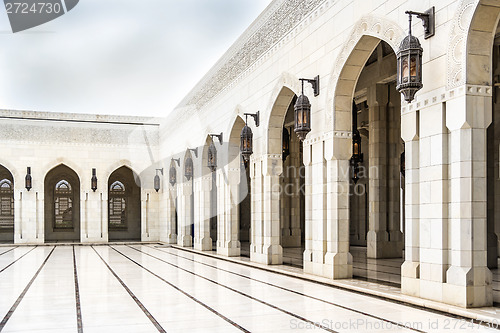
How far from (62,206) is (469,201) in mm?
16988

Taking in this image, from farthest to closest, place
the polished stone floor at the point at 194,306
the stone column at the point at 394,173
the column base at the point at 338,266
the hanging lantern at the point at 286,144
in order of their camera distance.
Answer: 1. the stone column at the point at 394,173
2. the hanging lantern at the point at 286,144
3. the column base at the point at 338,266
4. the polished stone floor at the point at 194,306

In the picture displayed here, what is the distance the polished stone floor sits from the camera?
4023 millimetres

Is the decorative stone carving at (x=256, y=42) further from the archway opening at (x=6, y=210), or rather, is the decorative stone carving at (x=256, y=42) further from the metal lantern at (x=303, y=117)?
the archway opening at (x=6, y=210)

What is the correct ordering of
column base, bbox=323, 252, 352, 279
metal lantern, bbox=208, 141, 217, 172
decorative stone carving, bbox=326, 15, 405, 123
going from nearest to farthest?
decorative stone carving, bbox=326, 15, 405, 123 < column base, bbox=323, 252, 352, 279 < metal lantern, bbox=208, 141, 217, 172

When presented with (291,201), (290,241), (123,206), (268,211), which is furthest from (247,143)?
(123,206)

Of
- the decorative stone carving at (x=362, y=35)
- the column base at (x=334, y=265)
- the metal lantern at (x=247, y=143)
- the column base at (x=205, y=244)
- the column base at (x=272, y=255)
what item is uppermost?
the decorative stone carving at (x=362, y=35)

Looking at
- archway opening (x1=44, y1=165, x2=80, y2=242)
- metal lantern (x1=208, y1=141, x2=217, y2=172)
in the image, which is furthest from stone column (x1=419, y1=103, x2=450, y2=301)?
archway opening (x1=44, y1=165, x2=80, y2=242)

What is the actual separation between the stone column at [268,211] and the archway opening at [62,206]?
458 inches

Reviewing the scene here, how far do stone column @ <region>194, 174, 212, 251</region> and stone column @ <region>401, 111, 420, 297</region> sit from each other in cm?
797

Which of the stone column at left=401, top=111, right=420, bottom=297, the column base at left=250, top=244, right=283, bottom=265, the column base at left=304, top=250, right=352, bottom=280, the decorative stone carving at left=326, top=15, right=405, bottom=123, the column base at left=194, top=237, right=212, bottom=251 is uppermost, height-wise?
the decorative stone carving at left=326, top=15, right=405, bottom=123

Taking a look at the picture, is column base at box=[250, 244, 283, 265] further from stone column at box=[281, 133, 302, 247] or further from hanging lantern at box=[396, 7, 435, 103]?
stone column at box=[281, 133, 302, 247]

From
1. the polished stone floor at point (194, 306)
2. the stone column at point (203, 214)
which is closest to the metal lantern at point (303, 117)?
the polished stone floor at point (194, 306)

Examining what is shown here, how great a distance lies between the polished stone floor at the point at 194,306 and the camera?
13.2 ft

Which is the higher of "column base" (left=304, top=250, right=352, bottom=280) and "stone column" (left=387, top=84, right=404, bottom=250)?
"stone column" (left=387, top=84, right=404, bottom=250)
